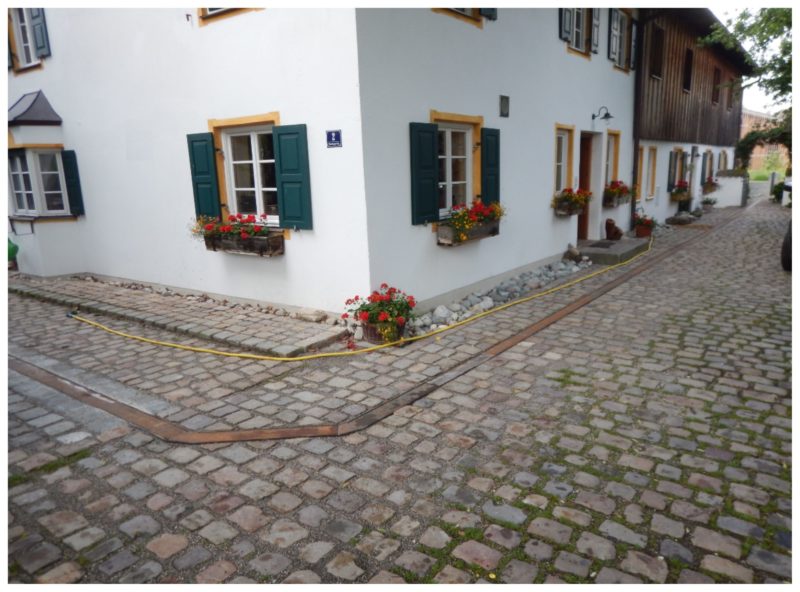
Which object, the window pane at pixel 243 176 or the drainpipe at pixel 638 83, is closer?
the window pane at pixel 243 176

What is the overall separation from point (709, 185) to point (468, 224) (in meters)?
18.1

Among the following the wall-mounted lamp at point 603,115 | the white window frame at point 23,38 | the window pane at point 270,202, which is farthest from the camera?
the wall-mounted lamp at point 603,115

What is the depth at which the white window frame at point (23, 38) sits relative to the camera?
947 cm

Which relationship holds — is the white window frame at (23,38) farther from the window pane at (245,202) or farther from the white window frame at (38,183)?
the window pane at (245,202)

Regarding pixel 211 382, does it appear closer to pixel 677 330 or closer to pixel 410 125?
pixel 410 125

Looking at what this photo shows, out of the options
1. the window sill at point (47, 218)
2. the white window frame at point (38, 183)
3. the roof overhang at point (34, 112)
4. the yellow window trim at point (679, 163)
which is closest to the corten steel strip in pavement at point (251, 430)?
the window sill at point (47, 218)

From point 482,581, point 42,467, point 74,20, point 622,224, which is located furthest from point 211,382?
point 622,224

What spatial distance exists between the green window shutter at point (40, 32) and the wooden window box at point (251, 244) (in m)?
5.18

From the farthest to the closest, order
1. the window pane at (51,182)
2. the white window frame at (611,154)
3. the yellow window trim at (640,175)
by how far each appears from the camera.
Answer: the yellow window trim at (640,175), the white window frame at (611,154), the window pane at (51,182)

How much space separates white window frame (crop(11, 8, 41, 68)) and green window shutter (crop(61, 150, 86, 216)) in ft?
5.96

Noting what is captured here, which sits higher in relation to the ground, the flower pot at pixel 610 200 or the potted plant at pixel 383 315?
the flower pot at pixel 610 200

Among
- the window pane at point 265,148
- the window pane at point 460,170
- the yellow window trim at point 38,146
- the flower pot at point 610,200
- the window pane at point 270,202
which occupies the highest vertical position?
the yellow window trim at point 38,146

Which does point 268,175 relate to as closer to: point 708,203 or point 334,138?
point 334,138

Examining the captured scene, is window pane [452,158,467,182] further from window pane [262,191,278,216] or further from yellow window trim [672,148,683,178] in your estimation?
yellow window trim [672,148,683,178]
